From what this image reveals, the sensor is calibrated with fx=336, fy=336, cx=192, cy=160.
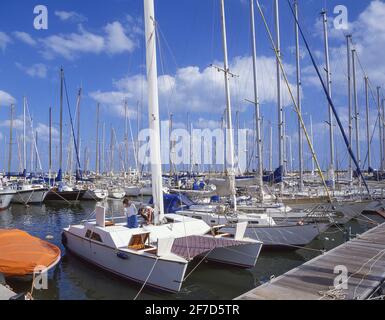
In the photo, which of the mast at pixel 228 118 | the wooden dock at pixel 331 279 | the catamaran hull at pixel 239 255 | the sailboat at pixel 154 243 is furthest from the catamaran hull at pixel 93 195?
the wooden dock at pixel 331 279

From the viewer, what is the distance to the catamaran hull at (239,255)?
13750mm

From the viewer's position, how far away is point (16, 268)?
35.7 feet

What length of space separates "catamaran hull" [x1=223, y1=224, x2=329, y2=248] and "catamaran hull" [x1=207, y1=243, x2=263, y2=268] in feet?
8.96

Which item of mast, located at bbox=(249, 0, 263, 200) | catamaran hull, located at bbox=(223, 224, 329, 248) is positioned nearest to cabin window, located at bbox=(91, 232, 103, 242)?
catamaran hull, located at bbox=(223, 224, 329, 248)

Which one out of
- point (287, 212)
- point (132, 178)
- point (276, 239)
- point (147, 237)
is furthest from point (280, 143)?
point (132, 178)

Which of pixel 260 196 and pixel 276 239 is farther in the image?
pixel 260 196

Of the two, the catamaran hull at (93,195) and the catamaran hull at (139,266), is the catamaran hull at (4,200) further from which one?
the catamaran hull at (139,266)

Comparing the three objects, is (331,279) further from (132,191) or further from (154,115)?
(132,191)

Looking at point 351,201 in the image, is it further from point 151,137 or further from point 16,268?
point 16,268

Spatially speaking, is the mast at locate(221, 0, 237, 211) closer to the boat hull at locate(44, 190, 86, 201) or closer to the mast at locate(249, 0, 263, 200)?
the mast at locate(249, 0, 263, 200)

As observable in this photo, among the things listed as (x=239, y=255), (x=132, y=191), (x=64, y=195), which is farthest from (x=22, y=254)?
(x=132, y=191)

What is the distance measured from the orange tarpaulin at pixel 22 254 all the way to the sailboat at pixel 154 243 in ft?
5.60
